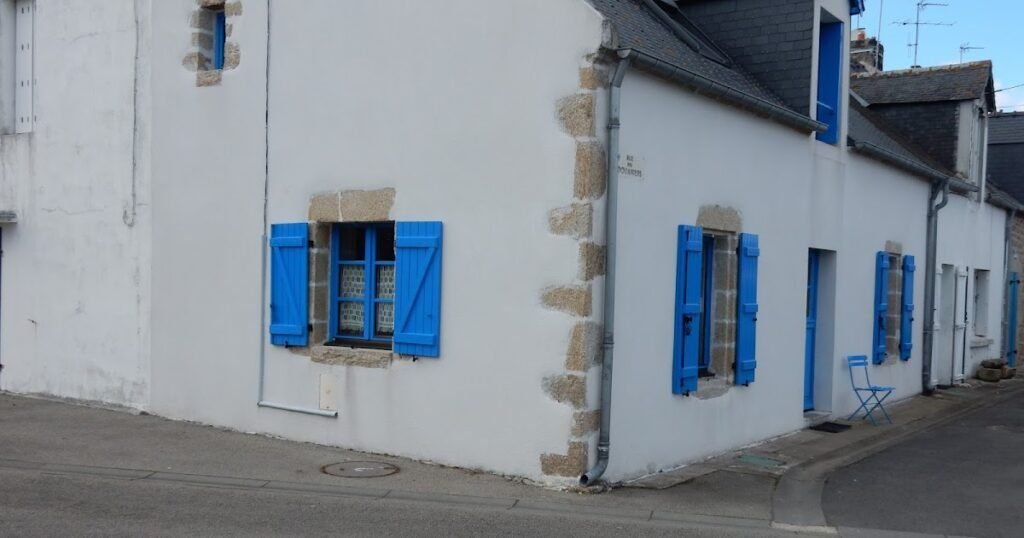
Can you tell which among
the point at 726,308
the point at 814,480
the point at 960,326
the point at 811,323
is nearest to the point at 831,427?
the point at 811,323

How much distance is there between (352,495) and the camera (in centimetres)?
700

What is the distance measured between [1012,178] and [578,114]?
16547mm

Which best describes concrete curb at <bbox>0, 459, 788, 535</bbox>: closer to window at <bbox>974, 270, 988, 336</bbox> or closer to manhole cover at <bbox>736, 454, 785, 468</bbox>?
manhole cover at <bbox>736, 454, 785, 468</bbox>

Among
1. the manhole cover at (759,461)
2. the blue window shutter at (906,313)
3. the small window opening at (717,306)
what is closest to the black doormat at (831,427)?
the manhole cover at (759,461)

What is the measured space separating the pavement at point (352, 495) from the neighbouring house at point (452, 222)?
35 centimetres

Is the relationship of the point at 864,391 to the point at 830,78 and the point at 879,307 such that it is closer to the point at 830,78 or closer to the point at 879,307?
the point at 879,307

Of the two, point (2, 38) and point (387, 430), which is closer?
point (387, 430)

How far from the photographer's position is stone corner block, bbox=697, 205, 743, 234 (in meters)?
8.62

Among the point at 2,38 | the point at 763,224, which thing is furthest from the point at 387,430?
the point at 2,38

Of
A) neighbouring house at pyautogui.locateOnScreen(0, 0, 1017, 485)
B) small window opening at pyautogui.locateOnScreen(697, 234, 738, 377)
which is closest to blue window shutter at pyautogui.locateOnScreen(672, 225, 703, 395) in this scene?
neighbouring house at pyautogui.locateOnScreen(0, 0, 1017, 485)

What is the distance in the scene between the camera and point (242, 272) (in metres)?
9.30

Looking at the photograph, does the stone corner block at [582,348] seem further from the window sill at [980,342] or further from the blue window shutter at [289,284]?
the window sill at [980,342]

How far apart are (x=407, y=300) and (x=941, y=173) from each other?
971 cm

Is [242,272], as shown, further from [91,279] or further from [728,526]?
[728,526]
